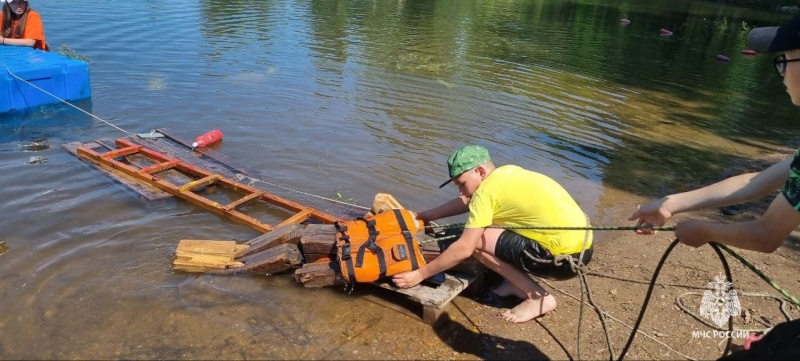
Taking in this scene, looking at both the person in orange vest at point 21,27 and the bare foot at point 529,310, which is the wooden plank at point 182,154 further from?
the bare foot at point 529,310

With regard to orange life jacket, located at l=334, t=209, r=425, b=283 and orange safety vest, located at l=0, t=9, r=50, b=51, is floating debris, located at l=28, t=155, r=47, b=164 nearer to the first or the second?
orange safety vest, located at l=0, t=9, r=50, b=51

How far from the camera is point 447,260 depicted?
14.2 feet

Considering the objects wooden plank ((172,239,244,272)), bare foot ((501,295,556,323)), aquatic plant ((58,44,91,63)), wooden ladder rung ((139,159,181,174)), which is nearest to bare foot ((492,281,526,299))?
bare foot ((501,295,556,323))

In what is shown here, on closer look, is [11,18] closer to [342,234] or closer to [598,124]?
[342,234]

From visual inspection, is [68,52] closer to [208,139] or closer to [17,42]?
[17,42]

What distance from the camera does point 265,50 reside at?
15.6 metres

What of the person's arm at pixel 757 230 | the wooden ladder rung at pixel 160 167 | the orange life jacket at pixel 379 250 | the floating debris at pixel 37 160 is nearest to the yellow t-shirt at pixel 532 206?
the orange life jacket at pixel 379 250

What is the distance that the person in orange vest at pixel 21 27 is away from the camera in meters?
9.91

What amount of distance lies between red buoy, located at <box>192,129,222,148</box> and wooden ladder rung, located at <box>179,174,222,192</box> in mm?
1484

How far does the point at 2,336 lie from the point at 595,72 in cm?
1541

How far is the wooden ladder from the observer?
6254 millimetres

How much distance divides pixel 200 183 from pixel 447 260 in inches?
154

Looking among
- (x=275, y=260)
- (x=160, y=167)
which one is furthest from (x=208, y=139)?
(x=275, y=260)

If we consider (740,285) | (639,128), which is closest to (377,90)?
(639,128)
